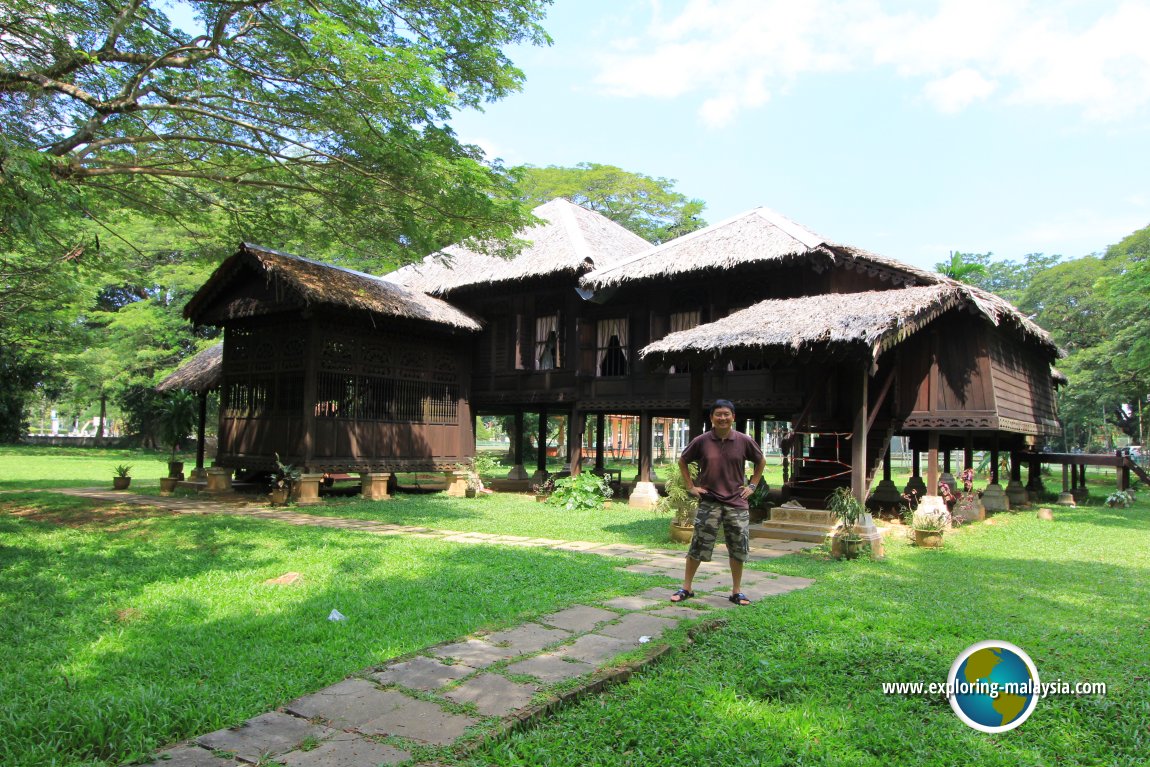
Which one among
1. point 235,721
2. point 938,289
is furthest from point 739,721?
point 938,289

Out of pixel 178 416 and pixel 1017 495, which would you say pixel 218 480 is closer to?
pixel 178 416

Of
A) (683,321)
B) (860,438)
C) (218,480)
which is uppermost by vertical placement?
(683,321)

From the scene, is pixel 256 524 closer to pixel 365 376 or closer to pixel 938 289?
pixel 365 376

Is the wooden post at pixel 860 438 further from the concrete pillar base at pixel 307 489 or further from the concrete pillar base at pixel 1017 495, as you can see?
the concrete pillar base at pixel 1017 495

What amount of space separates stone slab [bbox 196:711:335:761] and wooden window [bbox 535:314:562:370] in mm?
13490

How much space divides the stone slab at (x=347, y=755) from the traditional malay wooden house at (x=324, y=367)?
34.8 feet

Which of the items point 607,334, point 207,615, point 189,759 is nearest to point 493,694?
point 189,759

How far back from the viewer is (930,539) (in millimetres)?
9469

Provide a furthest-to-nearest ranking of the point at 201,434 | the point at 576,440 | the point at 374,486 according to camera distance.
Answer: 1. the point at 201,434
2. the point at 576,440
3. the point at 374,486

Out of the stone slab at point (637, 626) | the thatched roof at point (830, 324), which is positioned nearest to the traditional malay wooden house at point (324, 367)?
the thatched roof at point (830, 324)

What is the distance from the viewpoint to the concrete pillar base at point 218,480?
47.9ft

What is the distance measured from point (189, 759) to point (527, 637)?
2116 millimetres

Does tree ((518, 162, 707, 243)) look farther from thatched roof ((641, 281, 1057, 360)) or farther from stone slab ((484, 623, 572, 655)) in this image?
stone slab ((484, 623, 572, 655))

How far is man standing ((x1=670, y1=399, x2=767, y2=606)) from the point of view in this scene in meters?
5.73
